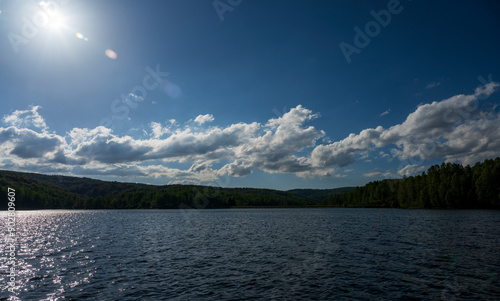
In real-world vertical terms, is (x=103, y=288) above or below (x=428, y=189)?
below

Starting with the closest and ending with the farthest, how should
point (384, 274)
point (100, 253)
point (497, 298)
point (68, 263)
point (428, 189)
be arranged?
point (497, 298), point (384, 274), point (68, 263), point (100, 253), point (428, 189)

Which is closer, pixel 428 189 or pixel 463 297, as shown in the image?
pixel 463 297

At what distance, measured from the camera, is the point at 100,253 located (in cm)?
4762

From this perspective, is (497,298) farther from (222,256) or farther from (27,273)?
(27,273)

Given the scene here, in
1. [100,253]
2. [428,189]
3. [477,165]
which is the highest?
[477,165]

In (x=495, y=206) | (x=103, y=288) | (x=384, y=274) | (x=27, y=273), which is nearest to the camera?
(x=103, y=288)

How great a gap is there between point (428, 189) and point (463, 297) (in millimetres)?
207157

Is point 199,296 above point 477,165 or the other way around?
the other way around

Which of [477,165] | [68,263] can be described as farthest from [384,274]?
[477,165]

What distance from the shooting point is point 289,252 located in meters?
45.6

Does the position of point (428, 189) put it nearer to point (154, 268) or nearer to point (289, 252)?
point (289, 252)

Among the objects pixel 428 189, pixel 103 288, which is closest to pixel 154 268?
pixel 103 288

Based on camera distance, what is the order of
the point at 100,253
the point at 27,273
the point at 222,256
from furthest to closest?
the point at 100,253, the point at 222,256, the point at 27,273

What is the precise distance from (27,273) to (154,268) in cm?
1470
